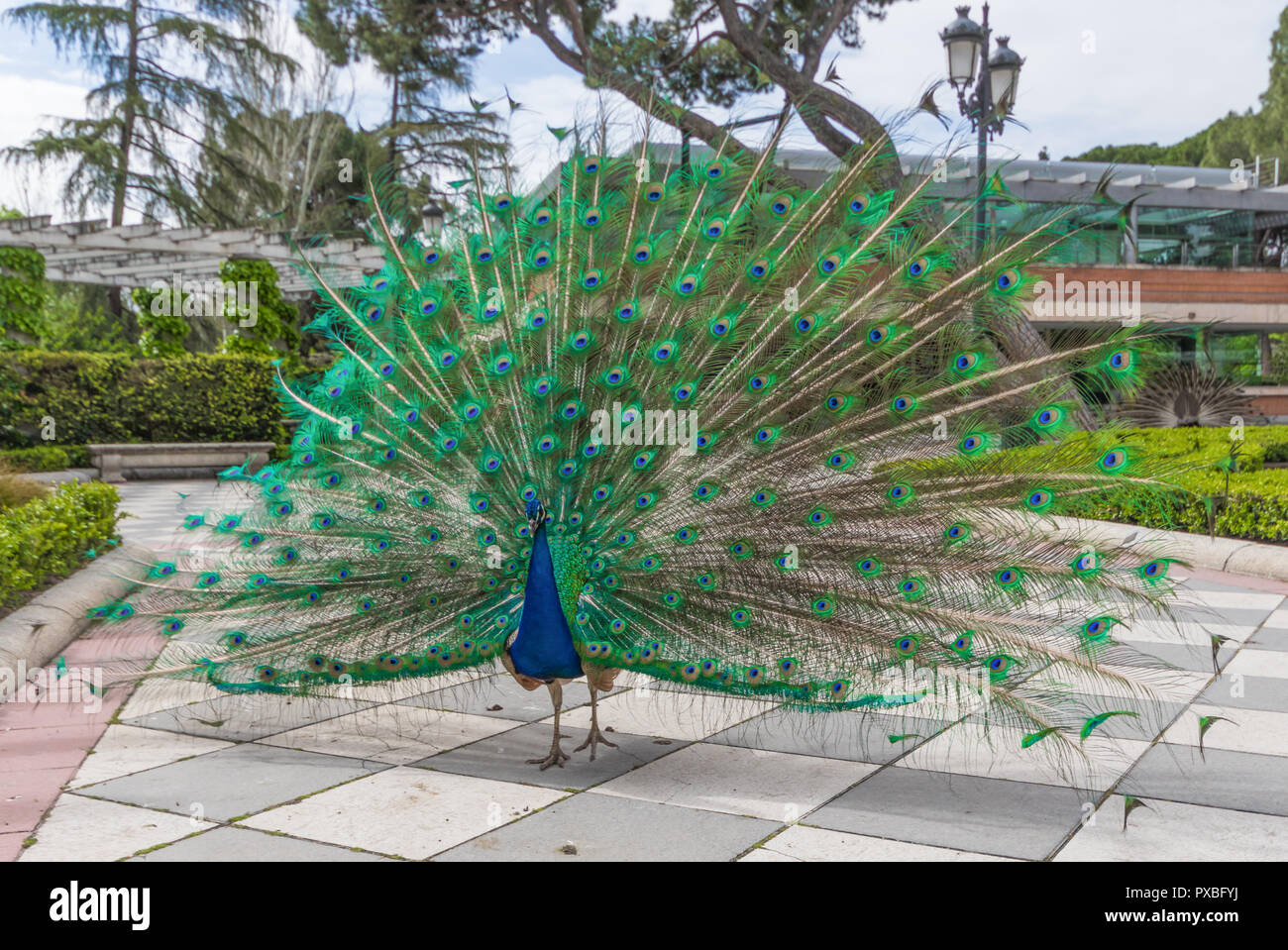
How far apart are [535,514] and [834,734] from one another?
5.84 feet

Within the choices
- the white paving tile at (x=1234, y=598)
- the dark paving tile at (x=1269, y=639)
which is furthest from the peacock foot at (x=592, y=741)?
the white paving tile at (x=1234, y=598)

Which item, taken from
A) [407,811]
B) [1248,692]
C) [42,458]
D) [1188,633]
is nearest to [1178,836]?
[1248,692]

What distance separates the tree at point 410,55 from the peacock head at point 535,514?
5.07ft

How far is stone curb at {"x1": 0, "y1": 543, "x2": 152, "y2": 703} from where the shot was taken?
4766mm

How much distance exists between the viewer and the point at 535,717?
501cm

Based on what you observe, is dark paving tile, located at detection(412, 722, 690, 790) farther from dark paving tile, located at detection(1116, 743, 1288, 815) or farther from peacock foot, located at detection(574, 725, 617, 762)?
dark paving tile, located at detection(1116, 743, 1288, 815)

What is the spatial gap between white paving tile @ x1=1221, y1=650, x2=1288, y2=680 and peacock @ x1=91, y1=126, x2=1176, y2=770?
189cm

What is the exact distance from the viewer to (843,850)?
3.37 m

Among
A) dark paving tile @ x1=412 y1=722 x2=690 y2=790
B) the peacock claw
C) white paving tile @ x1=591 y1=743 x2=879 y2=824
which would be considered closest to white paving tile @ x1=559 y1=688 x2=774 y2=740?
dark paving tile @ x1=412 y1=722 x2=690 y2=790

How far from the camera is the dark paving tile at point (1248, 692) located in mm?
4867

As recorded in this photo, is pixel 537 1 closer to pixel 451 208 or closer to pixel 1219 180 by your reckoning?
pixel 451 208

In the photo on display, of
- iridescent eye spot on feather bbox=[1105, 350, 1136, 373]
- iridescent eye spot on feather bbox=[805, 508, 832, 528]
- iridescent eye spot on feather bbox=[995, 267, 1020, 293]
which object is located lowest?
iridescent eye spot on feather bbox=[805, 508, 832, 528]

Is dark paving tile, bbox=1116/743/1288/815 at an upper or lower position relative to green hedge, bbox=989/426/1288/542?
lower

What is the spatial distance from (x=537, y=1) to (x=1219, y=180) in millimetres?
28524
